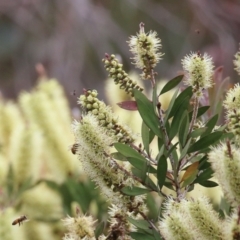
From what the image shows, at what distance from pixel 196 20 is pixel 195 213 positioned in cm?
241

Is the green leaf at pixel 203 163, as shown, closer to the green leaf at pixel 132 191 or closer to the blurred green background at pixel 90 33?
the green leaf at pixel 132 191

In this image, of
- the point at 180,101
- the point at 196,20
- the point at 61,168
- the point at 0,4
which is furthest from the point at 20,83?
the point at 180,101

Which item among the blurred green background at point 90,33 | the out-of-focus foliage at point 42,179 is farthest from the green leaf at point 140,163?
the blurred green background at point 90,33

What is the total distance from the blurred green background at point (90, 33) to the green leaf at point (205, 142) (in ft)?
6.07

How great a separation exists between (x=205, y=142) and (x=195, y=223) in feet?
0.24

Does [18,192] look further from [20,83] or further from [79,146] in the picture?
[20,83]

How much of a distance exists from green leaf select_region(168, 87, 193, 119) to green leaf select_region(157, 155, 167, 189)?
0.05 meters

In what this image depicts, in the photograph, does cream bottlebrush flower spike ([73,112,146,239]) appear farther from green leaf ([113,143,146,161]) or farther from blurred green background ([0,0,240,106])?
blurred green background ([0,0,240,106])

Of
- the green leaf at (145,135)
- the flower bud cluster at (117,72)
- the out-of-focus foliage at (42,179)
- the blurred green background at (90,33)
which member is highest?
the blurred green background at (90,33)

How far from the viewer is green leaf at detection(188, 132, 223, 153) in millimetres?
428

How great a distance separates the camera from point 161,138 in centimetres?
46

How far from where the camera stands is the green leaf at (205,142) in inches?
16.9

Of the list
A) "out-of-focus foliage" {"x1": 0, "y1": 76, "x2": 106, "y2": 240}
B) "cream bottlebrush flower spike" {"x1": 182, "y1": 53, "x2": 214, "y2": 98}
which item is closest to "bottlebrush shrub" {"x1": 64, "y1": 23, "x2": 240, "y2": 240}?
"cream bottlebrush flower spike" {"x1": 182, "y1": 53, "x2": 214, "y2": 98}

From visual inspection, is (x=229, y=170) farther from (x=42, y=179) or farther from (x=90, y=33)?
(x=90, y=33)
